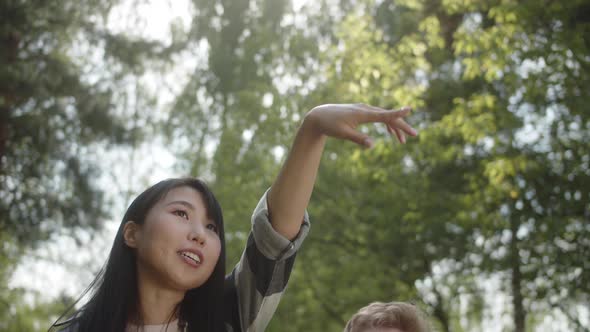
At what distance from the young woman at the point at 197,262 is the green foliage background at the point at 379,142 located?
5.25 meters

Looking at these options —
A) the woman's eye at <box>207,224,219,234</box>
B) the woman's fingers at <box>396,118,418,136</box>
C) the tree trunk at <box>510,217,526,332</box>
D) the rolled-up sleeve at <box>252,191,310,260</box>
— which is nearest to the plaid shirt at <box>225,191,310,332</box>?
the rolled-up sleeve at <box>252,191,310,260</box>

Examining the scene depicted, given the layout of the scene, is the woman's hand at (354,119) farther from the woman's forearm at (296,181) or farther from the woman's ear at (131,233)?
the woman's ear at (131,233)

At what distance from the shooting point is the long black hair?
68.1 inches

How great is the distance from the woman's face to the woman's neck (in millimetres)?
20

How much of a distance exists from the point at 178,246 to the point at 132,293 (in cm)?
19

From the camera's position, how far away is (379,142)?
760cm

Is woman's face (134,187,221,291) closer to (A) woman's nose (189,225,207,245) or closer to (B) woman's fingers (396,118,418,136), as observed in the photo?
(A) woman's nose (189,225,207,245)

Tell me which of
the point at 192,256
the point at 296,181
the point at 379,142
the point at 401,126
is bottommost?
the point at 379,142

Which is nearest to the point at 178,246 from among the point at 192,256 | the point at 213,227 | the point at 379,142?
the point at 192,256

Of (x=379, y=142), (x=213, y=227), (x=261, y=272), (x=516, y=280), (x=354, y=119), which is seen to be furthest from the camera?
(x=516, y=280)

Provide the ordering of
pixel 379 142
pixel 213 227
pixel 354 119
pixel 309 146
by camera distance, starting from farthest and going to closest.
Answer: pixel 379 142
pixel 213 227
pixel 309 146
pixel 354 119

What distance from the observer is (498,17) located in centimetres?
684

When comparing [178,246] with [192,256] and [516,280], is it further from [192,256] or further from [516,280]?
[516,280]

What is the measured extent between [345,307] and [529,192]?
12.6ft
